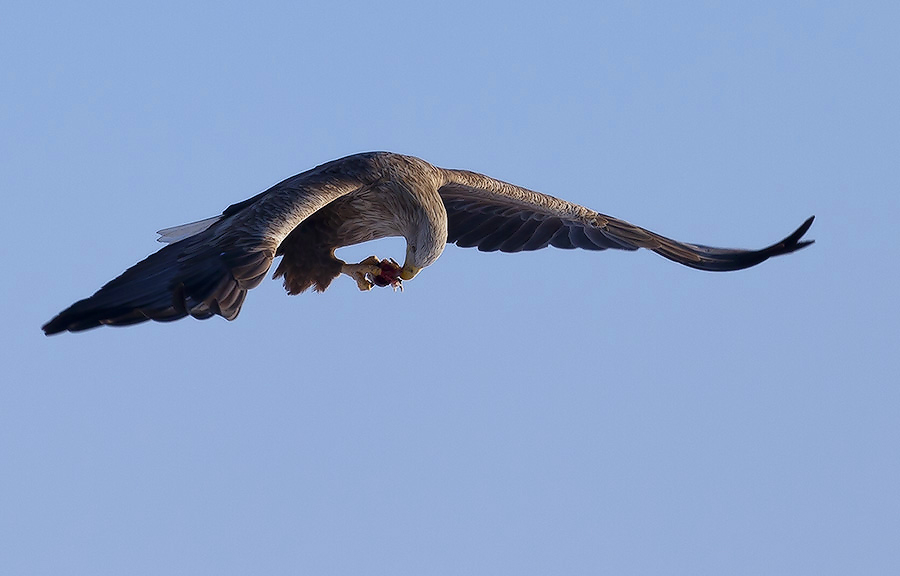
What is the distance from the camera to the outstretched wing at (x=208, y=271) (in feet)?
26.0

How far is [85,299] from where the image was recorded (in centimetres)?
807

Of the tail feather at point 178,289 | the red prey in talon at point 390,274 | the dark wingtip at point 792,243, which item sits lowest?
the tail feather at point 178,289

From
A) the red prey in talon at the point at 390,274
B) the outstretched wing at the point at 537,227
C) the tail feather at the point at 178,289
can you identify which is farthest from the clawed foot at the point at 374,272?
the tail feather at the point at 178,289

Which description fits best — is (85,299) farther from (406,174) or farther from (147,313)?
(406,174)

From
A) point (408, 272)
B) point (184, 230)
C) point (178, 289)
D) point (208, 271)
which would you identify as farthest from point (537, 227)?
point (178, 289)

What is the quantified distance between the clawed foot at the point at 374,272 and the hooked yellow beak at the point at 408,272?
0.04m

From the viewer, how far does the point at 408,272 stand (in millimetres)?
10406

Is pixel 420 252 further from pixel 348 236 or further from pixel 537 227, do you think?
pixel 537 227

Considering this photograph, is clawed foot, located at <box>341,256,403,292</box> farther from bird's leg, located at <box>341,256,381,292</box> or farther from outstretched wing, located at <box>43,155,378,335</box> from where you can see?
outstretched wing, located at <box>43,155,378,335</box>

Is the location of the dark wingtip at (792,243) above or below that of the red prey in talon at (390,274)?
above

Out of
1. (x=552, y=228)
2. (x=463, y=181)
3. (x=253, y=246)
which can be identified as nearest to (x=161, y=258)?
(x=253, y=246)

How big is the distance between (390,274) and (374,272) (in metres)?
0.15

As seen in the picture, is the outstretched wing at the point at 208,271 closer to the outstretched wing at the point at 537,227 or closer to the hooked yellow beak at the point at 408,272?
the hooked yellow beak at the point at 408,272

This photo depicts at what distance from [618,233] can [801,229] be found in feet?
6.04
